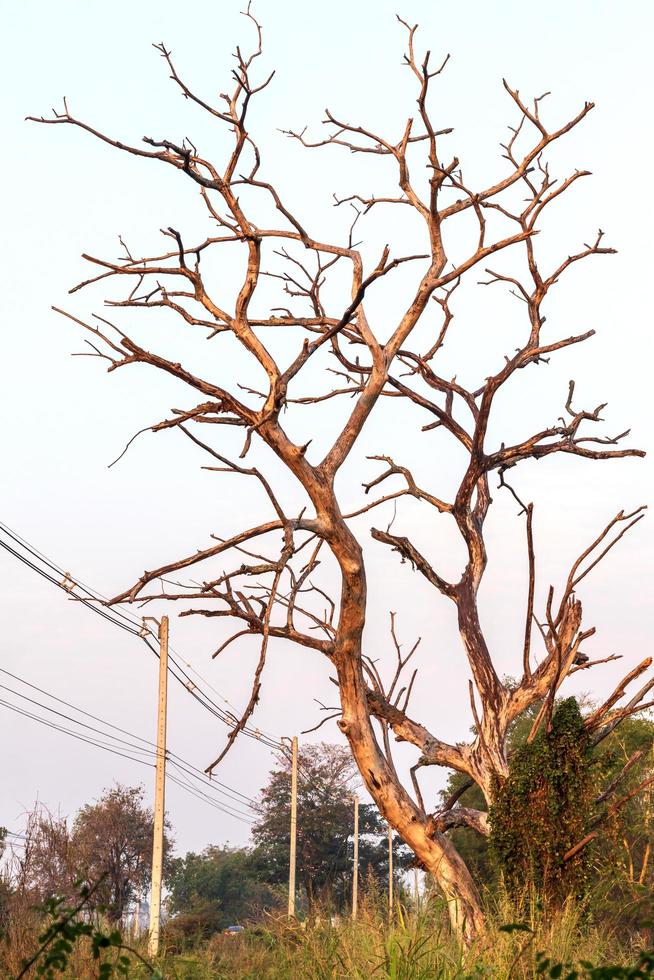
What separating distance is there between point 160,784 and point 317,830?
1093 inches

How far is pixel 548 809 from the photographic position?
11.7 meters

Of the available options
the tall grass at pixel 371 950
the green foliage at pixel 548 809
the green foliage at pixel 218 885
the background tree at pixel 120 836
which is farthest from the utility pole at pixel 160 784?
the green foliage at pixel 218 885

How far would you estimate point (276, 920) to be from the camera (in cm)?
932

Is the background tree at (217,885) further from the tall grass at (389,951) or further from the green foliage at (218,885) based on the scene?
the tall grass at (389,951)

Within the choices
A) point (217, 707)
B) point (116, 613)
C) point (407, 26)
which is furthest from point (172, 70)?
point (217, 707)

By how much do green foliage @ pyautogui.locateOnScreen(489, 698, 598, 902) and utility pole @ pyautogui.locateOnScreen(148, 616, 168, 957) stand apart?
34.9ft

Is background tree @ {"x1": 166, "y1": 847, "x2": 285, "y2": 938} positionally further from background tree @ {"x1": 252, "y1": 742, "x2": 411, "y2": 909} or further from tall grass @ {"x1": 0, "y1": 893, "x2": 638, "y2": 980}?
tall grass @ {"x1": 0, "y1": 893, "x2": 638, "y2": 980}

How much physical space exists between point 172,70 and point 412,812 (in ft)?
23.7

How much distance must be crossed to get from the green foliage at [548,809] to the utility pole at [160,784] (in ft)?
34.9

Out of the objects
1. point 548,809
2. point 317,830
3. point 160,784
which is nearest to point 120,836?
point 317,830

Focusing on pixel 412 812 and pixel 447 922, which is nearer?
pixel 447 922

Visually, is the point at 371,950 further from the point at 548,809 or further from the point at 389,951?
the point at 548,809

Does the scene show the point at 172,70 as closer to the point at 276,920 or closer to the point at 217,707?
the point at 276,920

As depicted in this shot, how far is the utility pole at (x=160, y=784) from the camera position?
2134 cm
